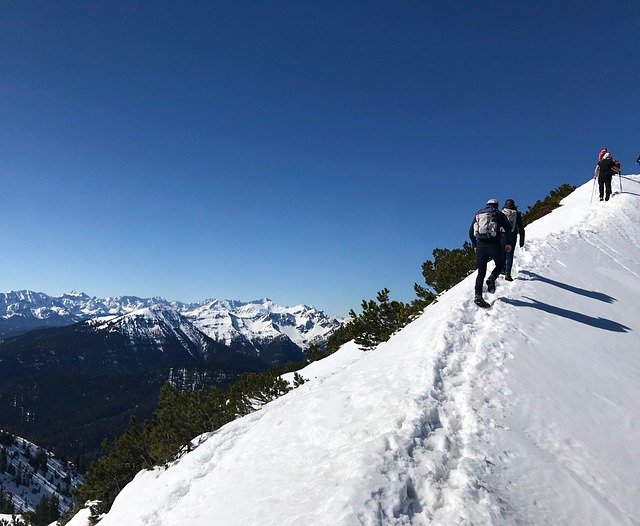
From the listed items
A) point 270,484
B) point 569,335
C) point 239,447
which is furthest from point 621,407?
point 239,447

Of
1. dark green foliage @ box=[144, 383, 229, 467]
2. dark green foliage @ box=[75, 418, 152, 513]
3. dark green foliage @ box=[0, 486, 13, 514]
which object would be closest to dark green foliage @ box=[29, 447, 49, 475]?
dark green foliage @ box=[0, 486, 13, 514]

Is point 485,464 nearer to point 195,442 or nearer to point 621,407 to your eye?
point 621,407

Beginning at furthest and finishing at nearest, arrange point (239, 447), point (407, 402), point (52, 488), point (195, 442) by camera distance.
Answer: point (52, 488) → point (195, 442) → point (239, 447) → point (407, 402)

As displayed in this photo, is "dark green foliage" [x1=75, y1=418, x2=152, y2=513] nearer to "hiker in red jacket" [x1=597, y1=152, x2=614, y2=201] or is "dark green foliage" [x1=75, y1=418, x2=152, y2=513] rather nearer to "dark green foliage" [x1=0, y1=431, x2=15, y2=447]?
"hiker in red jacket" [x1=597, y1=152, x2=614, y2=201]

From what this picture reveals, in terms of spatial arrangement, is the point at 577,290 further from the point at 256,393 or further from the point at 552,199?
the point at 552,199

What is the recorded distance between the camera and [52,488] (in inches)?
6860

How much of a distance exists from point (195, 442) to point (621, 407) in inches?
548

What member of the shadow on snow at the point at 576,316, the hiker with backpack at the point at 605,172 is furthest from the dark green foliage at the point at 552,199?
the shadow on snow at the point at 576,316

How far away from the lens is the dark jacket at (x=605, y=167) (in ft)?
84.1

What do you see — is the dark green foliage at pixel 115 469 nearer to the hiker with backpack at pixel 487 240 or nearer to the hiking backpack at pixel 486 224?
the hiker with backpack at pixel 487 240

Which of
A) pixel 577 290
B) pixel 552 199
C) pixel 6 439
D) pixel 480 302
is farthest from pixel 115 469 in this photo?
pixel 6 439

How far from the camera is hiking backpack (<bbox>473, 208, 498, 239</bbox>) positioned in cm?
1126

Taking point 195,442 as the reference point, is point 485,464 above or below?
above

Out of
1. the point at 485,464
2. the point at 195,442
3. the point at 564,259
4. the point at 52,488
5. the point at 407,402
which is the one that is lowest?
the point at 52,488
